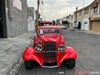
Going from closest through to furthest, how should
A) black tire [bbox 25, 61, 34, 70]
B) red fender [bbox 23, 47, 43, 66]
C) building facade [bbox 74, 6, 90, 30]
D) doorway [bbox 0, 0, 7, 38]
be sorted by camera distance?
red fender [bbox 23, 47, 43, 66] → black tire [bbox 25, 61, 34, 70] → doorway [bbox 0, 0, 7, 38] → building facade [bbox 74, 6, 90, 30]

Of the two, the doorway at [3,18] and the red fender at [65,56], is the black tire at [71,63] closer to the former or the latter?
the red fender at [65,56]

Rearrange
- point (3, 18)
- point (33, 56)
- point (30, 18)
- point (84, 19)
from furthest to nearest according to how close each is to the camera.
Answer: point (84, 19)
point (30, 18)
point (3, 18)
point (33, 56)

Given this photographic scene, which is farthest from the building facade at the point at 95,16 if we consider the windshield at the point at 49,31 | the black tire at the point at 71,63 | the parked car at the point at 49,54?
the parked car at the point at 49,54

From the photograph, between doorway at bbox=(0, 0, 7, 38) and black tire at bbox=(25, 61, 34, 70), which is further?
doorway at bbox=(0, 0, 7, 38)

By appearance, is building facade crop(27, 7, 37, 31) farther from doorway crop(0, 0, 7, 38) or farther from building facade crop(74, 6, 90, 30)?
doorway crop(0, 0, 7, 38)

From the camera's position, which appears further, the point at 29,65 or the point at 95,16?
the point at 95,16

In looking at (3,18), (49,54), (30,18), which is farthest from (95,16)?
(49,54)

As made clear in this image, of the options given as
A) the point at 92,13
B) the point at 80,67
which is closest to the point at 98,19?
the point at 92,13

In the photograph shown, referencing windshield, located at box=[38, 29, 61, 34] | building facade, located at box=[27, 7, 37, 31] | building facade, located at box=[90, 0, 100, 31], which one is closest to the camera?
windshield, located at box=[38, 29, 61, 34]

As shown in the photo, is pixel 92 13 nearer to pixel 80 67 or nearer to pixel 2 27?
pixel 2 27

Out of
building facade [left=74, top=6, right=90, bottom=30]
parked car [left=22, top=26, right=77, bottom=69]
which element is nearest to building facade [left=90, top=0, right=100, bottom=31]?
building facade [left=74, top=6, right=90, bottom=30]

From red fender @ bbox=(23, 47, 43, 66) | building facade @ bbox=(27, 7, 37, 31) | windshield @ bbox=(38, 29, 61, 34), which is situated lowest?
red fender @ bbox=(23, 47, 43, 66)

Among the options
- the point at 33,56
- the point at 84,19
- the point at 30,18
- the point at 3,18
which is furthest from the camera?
the point at 84,19

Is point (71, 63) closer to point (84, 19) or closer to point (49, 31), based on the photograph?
point (49, 31)
